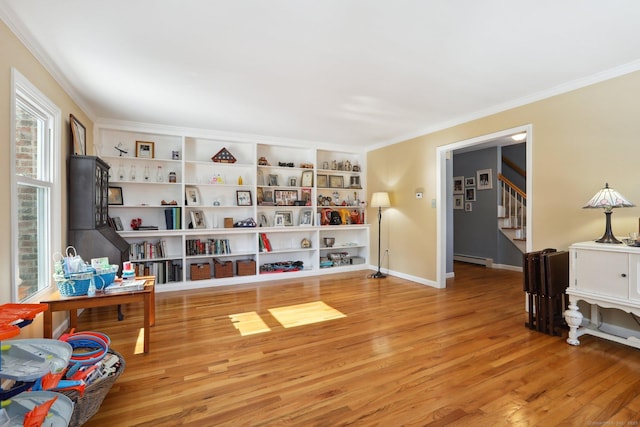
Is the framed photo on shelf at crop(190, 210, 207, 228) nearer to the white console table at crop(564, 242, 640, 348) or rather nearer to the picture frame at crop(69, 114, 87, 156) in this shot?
the picture frame at crop(69, 114, 87, 156)

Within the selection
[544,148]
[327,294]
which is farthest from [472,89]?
[327,294]

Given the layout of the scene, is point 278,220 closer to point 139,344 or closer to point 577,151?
point 139,344

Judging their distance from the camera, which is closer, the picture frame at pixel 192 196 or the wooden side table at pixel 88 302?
the wooden side table at pixel 88 302

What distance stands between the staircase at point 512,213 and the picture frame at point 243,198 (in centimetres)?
492

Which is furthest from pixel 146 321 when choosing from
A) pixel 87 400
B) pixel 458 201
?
pixel 458 201

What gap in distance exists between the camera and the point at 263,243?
5340mm

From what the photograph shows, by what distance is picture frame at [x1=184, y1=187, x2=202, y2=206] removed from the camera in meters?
4.95

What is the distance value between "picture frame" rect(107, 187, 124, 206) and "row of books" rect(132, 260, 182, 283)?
36.1 inches

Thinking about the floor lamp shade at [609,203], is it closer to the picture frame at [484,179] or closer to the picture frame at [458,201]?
the picture frame at [484,179]

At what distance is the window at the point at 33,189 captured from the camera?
2218 mm

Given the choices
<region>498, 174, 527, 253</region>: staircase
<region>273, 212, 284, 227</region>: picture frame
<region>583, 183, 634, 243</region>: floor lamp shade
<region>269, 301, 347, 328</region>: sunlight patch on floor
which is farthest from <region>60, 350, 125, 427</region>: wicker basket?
<region>498, 174, 527, 253</region>: staircase

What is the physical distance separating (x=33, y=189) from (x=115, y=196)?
1924 millimetres

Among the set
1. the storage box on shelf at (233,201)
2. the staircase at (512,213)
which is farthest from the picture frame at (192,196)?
the staircase at (512,213)

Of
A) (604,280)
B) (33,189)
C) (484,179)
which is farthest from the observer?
(484,179)
